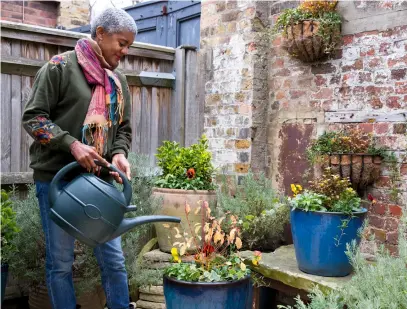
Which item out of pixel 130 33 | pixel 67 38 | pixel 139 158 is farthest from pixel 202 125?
pixel 130 33

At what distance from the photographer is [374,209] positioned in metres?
3.25

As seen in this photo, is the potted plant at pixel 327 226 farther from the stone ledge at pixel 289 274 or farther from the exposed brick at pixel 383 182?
the exposed brick at pixel 383 182

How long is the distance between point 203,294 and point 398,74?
189 cm

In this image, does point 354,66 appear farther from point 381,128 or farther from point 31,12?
point 31,12

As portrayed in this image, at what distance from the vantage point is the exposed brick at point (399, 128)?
3.05 m

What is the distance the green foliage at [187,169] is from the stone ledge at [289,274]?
25.9 inches

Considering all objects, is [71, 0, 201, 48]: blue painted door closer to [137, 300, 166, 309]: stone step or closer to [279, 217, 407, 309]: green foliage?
[137, 300, 166, 309]: stone step

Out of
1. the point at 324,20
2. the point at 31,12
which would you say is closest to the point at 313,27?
the point at 324,20

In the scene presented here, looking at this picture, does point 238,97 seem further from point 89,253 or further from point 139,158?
point 89,253

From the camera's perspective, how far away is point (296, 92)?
12.4 ft

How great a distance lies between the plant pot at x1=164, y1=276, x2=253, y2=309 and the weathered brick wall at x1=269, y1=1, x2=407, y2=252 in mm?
1131

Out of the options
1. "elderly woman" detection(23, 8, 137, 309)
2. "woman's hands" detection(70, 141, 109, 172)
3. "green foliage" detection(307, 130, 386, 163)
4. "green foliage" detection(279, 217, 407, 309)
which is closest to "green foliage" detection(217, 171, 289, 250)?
"green foliage" detection(307, 130, 386, 163)

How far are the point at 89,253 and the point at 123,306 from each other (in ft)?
2.26

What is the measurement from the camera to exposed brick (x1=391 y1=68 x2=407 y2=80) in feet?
10.1
